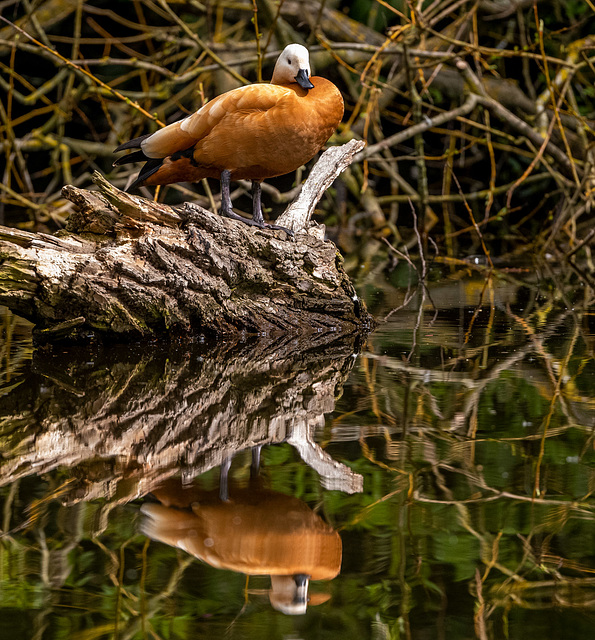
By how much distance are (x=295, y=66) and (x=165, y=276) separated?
3.45 ft

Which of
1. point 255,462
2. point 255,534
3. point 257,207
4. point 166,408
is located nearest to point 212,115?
point 257,207

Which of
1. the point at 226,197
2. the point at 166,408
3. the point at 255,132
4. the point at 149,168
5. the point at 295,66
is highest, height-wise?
the point at 295,66

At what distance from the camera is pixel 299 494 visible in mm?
1665

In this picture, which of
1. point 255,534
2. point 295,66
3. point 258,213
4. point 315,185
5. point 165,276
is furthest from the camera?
point 315,185

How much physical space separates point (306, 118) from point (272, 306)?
74cm

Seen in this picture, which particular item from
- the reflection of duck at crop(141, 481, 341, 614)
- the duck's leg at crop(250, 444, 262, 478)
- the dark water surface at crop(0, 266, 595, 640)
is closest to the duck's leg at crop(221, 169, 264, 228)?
the dark water surface at crop(0, 266, 595, 640)

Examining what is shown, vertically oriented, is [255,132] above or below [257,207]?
above

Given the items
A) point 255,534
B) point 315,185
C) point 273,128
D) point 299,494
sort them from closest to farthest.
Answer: point 255,534
point 299,494
point 273,128
point 315,185

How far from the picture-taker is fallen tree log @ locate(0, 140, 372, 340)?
117 inches

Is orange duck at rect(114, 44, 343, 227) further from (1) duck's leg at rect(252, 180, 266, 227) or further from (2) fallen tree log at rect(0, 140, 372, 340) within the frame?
(2) fallen tree log at rect(0, 140, 372, 340)

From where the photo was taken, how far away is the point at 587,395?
237cm

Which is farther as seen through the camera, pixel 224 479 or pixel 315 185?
pixel 315 185

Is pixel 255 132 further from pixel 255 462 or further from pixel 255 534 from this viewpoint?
pixel 255 534

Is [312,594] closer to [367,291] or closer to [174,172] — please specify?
[174,172]
